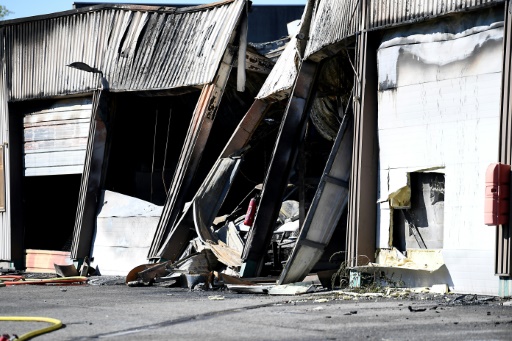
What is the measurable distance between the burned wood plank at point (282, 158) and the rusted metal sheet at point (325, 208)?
1.73 meters

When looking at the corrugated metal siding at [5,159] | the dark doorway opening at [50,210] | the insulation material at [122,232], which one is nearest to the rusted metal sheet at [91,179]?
the insulation material at [122,232]

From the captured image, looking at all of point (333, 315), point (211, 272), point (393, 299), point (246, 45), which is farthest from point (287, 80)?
point (333, 315)

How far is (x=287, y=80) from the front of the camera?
19156 millimetres

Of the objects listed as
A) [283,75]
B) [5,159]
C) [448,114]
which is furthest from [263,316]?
[5,159]

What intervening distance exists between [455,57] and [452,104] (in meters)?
0.75

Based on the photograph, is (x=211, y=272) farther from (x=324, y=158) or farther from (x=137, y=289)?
(x=324, y=158)

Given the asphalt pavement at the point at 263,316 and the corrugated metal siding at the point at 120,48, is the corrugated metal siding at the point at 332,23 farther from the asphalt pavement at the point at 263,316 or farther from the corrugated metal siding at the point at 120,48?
the asphalt pavement at the point at 263,316

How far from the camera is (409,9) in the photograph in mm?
15023

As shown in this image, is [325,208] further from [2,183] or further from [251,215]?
[2,183]

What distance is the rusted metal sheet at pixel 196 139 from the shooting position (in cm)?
2081

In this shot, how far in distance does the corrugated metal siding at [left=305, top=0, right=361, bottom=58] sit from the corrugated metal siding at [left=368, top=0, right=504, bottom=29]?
0.43 meters

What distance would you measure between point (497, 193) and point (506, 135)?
0.86 meters

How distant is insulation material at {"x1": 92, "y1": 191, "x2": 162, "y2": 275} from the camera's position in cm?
2133

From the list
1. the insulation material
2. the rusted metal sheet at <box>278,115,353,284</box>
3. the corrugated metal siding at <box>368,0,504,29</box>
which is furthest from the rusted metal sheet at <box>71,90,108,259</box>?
the corrugated metal siding at <box>368,0,504,29</box>
